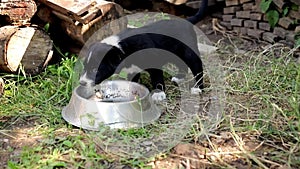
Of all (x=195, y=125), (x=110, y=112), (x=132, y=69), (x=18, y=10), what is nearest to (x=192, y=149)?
(x=195, y=125)

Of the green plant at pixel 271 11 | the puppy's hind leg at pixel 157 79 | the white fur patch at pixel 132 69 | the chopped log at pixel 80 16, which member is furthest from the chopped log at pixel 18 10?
the green plant at pixel 271 11

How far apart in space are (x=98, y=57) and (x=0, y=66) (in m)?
0.98

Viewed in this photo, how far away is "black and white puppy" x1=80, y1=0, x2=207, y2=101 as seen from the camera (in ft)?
9.95

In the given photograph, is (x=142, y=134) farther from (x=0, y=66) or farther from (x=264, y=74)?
(x=0, y=66)

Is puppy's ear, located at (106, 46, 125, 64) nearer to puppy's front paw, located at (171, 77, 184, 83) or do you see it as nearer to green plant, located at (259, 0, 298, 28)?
puppy's front paw, located at (171, 77, 184, 83)

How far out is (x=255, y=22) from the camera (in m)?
4.64

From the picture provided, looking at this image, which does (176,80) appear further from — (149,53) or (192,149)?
(192,149)

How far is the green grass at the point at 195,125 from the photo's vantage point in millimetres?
2357

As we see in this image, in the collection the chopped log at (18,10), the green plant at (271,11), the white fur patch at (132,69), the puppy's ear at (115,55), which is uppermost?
the chopped log at (18,10)

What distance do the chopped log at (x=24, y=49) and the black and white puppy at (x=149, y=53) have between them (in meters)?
0.72

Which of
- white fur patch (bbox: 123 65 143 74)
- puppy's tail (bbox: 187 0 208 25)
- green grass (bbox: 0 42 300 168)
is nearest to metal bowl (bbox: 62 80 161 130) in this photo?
green grass (bbox: 0 42 300 168)

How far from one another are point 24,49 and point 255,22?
2476 mm

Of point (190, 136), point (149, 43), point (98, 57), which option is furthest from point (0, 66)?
point (190, 136)

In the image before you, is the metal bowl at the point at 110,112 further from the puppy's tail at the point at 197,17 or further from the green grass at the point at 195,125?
the puppy's tail at the point at 197,17
